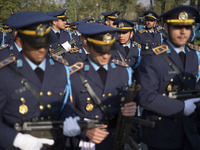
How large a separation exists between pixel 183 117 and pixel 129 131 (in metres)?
0.84

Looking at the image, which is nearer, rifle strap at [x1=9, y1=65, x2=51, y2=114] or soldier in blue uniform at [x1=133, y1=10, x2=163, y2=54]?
rifle strap at [x1=9, y1=65, x2=51, y2=114]

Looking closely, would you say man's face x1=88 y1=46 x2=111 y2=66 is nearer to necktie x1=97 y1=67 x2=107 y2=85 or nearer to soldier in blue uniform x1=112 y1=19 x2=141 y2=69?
necktie x1=97 y1=67 x2=107 y2=85

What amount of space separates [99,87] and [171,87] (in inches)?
39.5

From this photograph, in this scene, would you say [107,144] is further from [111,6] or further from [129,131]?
[111,6]

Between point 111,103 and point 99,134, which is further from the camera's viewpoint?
point 111,103

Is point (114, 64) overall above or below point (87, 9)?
above

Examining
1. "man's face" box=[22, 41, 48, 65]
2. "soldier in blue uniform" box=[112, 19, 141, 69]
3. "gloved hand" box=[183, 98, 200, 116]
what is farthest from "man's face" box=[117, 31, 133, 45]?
"man's face" box=[22, 41, 48, 65]

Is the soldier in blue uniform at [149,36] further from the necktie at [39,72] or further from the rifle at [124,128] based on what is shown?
the necktie at [39,72]

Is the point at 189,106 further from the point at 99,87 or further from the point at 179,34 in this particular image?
the point at 99,87

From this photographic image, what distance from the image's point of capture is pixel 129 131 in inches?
113

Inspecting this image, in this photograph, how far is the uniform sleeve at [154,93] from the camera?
9.60 feet

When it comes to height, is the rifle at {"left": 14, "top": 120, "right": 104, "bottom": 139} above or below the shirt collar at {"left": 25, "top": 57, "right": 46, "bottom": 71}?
below

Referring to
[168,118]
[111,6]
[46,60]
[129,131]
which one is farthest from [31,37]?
[111,6]

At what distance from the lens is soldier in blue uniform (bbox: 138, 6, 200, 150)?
116 inches
